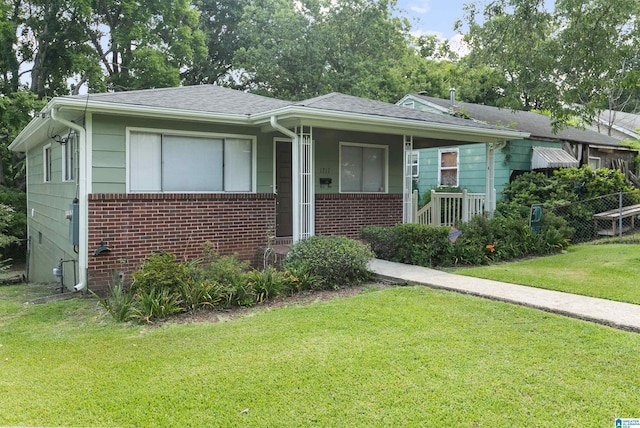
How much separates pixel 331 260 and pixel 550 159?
10.2 metres

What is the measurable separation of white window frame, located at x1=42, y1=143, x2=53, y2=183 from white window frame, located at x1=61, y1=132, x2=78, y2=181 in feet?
5.85

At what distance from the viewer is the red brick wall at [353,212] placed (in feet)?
32.6

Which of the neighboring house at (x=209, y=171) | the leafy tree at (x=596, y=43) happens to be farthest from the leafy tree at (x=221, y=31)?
the leafy tree at (x=596, y=43)

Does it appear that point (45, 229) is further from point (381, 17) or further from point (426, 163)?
point (381, 17)

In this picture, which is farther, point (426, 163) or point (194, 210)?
point (426, 163)

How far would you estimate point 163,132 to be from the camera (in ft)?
26.7

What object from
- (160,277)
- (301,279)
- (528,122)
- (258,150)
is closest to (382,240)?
(301,279)

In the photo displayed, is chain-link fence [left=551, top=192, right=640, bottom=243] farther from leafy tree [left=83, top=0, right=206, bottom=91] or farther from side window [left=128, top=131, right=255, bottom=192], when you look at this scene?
leafy tree [left=83, top=0, right=206, bottom=91]

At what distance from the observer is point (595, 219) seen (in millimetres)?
12656

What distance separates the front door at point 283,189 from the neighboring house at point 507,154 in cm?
643

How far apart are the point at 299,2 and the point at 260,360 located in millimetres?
23108

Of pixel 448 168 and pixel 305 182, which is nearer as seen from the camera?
pixel 305 182

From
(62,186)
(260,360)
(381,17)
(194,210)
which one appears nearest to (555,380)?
(260,360)

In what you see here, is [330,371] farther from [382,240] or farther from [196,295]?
[382,240]
